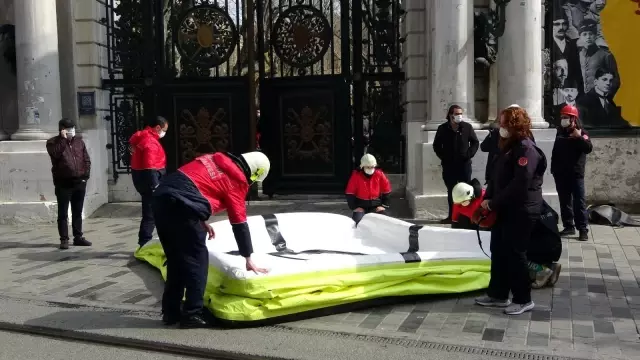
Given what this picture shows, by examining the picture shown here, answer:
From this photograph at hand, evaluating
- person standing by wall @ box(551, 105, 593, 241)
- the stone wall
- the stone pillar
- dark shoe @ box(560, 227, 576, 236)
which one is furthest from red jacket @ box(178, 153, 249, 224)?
the stone wall

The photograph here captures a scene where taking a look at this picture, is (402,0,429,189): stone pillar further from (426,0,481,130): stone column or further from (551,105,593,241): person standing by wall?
(551,105,593,241): person standing by wall

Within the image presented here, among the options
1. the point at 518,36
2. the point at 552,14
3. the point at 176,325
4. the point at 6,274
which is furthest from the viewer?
the point at 552,14

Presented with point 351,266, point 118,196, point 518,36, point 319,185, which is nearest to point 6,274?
point 351,266

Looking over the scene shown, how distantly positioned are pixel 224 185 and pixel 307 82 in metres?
7.23

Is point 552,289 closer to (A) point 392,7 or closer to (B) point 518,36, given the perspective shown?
(B) point 518,36

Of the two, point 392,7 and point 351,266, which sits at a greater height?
point 392,7

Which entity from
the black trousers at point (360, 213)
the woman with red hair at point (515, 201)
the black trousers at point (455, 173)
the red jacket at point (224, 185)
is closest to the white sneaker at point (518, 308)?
the woman with red hair at point (515, 201)

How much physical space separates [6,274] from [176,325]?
10.5 ft

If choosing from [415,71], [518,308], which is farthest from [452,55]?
[518,308]

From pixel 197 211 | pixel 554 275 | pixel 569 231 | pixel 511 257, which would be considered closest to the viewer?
pixel 197 211

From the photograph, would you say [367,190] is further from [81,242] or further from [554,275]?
[81,242]

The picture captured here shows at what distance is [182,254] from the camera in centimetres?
548

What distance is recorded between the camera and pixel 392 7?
40.0 ft

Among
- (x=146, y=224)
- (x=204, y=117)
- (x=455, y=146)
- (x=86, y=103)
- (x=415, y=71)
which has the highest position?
(x=415, y=71)
